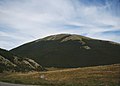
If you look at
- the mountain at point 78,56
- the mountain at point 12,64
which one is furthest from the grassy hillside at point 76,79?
the mountain at point 78,56

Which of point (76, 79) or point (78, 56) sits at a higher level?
point (78, 56)

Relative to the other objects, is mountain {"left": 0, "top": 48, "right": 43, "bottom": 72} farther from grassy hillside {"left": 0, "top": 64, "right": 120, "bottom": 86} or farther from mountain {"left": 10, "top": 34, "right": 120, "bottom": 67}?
mountain {"left": 10, "top": 34, "right": 120, "bottom": 67}

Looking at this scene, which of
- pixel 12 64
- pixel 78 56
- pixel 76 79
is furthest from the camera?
pixel 78 56

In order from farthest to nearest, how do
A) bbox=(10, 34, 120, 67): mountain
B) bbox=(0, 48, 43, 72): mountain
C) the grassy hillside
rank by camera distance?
bbox=(10, 34, 120, 67): mountain < bbox=(0, 48, 43, 72): mountain < the grassy hillside

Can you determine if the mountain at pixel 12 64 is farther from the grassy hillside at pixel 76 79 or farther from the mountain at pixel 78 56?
the mountain at pixel 78 56

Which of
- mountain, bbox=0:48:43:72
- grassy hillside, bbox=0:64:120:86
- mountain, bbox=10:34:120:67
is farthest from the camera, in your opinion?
mountain, bbox=10:34:120:67

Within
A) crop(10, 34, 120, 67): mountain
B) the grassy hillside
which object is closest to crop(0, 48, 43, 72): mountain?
the grassy hillside

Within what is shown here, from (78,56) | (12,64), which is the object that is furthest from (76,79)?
(78,56)

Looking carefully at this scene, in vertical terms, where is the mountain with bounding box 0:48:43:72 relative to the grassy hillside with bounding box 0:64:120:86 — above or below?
above

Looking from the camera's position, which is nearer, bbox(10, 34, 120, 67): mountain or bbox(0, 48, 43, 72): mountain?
bbox(0, 48, 43, 72): mountain

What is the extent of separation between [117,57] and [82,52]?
93.4 feet

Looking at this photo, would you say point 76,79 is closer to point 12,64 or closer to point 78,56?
point 12,64

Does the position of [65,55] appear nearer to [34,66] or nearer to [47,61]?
[47,61]

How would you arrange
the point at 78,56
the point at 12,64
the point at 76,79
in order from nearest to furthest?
the point at 76,79
the point at 12,64
the point at 78,56
